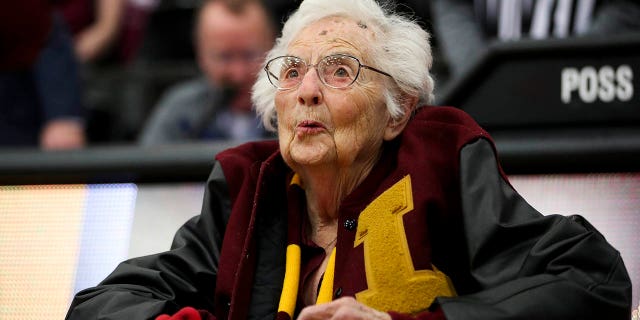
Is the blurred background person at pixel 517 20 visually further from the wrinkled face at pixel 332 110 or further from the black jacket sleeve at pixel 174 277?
the black jacket sleeve at pixel 174 277

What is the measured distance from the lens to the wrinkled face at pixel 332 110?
2.36 metres

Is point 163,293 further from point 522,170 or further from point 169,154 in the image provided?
point 522,170

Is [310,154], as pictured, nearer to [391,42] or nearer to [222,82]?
[391,42]

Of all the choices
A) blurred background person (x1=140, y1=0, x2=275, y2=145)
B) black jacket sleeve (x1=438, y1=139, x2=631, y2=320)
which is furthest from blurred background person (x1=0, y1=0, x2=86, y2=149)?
black jacket sleeve (x1=438, y1=139, x2=631, y2=320)

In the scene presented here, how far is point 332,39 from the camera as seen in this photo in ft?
7.98

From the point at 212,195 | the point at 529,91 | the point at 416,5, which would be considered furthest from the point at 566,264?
the point at 416,5

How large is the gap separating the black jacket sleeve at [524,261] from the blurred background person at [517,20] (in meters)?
1.50

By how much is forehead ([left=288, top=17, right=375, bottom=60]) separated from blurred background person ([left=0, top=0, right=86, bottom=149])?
1707mm

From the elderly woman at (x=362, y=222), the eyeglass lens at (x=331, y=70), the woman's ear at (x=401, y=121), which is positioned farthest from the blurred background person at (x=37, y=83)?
the woman's ear at (x=401, y=121)

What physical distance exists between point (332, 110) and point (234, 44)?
6.17 ft

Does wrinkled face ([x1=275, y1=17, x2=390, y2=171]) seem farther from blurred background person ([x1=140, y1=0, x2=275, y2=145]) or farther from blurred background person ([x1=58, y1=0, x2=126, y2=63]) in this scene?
blurred background person ([x1=58, y1=0, x2=126, y2=63])

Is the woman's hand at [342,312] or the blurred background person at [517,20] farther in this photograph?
the blurred background person at [517,20]

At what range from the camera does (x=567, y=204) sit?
9.58 ft

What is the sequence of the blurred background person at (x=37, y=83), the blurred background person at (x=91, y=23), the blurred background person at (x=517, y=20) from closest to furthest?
the blurred background person at (x=517, y=20) → the blurred background person at (x=37, y=83) → the blurred background person at (x=91, y=23)
